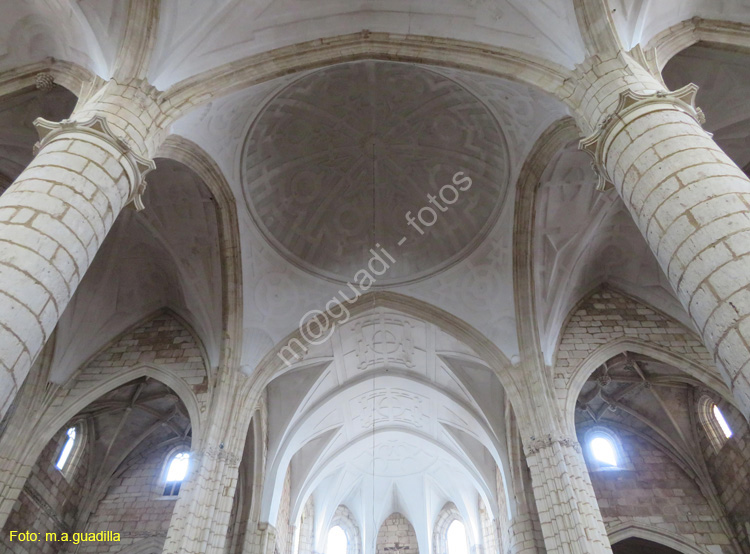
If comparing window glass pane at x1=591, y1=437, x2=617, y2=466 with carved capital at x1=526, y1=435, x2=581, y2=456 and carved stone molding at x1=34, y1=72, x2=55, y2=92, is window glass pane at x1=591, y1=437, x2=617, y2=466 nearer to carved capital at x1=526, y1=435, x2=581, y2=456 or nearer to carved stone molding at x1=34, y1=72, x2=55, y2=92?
carved capital at x1=526, y1=435, x2=581, y2=456

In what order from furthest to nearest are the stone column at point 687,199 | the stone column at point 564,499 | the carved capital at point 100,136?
1. the stone column at point 564,499
2. the carved capital at point 100,136
3. the stone column at point 687,199

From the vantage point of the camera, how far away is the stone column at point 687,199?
366cm

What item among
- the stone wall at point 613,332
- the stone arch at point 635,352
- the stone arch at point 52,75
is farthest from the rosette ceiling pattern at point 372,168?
the stone arch at point 635,352

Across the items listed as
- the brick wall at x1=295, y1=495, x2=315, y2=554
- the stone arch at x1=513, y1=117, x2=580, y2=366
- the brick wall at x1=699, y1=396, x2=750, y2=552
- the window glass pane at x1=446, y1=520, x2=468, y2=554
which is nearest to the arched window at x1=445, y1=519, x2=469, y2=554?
the window glass pane at x1=446, y1=520, x2=468, y2=554

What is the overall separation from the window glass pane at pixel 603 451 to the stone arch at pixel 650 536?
1.72m

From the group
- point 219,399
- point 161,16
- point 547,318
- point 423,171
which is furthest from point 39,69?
point 547,318

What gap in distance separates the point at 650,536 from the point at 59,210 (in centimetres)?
1319

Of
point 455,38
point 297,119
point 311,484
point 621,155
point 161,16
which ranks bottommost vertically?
point 621,155

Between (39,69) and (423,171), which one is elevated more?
(423,171)

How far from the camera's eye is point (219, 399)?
10367 millimetres

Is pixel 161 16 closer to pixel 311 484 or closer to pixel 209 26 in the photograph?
pixel 209 26

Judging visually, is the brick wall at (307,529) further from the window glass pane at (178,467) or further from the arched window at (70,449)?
the arched window at (70,449)

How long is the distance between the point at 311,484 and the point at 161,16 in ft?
47.0

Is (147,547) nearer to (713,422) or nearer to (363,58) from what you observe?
(363,58)
